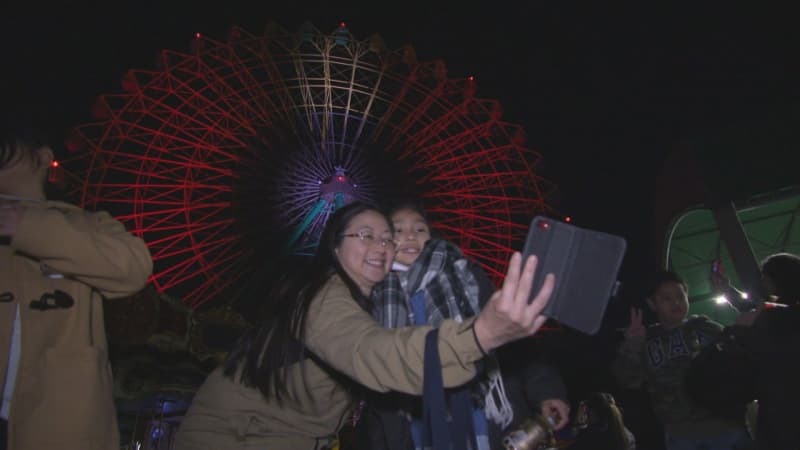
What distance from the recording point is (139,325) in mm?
9680

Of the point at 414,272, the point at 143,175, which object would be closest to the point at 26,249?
the point at 414,272

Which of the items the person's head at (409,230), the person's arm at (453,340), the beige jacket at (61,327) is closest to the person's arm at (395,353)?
the person's arm at (453,340)

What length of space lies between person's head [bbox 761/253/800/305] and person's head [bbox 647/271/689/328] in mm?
954

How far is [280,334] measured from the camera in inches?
79.0

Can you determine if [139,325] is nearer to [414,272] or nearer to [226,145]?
[226,145]

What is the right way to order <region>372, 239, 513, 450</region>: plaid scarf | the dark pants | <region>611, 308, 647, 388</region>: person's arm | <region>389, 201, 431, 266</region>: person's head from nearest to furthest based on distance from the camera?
the dark pants, <region>372, 239, 513, 450</region>: plaid scarf, <region>389, 201, 431, 266</region>: person's head, <region>611, 308, 647, 388</region>: person's arm

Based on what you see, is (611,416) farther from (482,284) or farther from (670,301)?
(482,284)

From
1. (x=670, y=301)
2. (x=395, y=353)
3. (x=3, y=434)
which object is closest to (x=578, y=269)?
(x=395, y=353)

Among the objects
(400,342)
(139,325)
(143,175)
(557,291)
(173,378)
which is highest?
(143,175)

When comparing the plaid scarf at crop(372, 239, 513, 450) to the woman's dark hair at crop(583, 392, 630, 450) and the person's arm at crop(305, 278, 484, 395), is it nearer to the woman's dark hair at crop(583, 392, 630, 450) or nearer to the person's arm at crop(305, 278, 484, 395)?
the person's arm at crop(305, 278, 484, 395)

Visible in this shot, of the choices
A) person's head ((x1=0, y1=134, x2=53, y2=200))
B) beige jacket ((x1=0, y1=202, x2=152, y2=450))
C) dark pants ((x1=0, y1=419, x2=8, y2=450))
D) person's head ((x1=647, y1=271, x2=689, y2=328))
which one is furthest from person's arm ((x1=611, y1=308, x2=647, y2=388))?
person's head ((x1=0, y1=134, x2=53, y2=200))

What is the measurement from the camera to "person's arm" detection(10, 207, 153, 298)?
1680 millimetres

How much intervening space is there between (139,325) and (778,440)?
33.1 feet

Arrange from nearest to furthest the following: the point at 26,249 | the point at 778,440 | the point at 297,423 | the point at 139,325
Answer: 1. the point at 26,249
2. the point at 297,423
3. the point at 778,440
4. the point at 139,325
